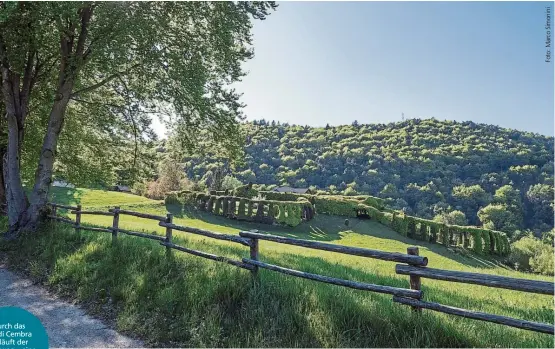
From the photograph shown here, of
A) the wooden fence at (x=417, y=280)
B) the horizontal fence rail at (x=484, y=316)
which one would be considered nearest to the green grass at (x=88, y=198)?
the wooden fence at (x=417, y=280)

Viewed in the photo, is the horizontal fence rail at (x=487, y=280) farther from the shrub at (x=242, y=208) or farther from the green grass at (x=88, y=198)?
the green grass at (x=88, y=198)

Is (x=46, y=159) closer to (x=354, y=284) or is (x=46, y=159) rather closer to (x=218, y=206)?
(x=354, y=284)

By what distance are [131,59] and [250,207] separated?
28.1 m

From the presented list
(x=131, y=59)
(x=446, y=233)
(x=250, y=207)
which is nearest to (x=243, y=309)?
(x=131, y=59)

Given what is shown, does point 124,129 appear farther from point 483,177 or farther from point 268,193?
point 483,177

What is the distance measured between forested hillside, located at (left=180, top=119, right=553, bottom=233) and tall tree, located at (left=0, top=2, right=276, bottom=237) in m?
67.6

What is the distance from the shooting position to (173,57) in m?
12.2

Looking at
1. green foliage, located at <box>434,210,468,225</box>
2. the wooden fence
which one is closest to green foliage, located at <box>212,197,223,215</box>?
the wooden fence

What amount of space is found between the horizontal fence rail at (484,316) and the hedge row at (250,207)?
33811 mm

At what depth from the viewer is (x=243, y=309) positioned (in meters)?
5.75

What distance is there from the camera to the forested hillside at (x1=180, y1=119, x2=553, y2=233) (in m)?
104

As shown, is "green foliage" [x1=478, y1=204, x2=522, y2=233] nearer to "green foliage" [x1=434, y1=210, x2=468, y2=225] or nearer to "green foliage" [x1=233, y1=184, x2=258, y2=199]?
"green foliage" [x1=434, y1=210, x2=468, y2=225]

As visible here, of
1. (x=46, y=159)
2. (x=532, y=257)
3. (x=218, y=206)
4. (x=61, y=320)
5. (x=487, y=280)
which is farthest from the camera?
(x=218, y=206)

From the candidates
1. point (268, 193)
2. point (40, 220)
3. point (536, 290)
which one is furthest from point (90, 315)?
point (268, 193)
